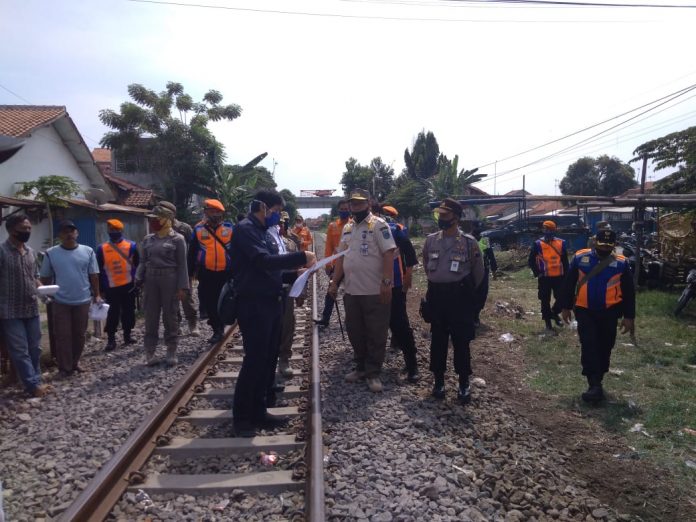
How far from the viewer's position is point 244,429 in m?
4.34

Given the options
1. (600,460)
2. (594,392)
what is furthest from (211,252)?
(600,460)

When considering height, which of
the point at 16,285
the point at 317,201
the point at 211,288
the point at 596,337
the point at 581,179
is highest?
the point at 317,201

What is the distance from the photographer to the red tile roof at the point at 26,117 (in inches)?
677

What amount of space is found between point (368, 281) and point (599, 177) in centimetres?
5311

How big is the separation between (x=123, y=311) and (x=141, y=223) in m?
14.2

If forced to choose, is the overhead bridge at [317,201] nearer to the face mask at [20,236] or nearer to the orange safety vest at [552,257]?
the orange safety vest at [552,257]

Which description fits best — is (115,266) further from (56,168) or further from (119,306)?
(56,168)

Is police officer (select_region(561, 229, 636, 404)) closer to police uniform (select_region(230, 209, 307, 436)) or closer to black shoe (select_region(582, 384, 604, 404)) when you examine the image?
black shoe (select_region(582, 384, 604, 404))

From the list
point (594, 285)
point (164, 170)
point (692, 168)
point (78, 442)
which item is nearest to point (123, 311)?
point (78, 442)

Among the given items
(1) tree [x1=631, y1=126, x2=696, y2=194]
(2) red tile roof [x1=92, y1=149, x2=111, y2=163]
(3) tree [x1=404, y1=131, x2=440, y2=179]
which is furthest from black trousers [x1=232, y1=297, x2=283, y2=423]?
(3) tree [x1=404, y1=131, x2=440, y2=179]

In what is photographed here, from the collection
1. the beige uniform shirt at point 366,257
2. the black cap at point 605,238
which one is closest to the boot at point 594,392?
the black cap at point 605,238

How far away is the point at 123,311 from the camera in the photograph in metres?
7.77

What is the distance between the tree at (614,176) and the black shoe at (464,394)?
5110 centimetres

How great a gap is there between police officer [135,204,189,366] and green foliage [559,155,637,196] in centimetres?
5119
